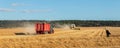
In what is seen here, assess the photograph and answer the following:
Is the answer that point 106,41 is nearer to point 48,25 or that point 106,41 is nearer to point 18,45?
point 18,45

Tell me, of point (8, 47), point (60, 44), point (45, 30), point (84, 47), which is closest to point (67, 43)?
point (60, 44)

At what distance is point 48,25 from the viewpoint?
64.7 metres

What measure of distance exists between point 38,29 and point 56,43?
31.3m

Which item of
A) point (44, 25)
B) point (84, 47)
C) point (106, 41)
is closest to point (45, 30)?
point (44, 25)

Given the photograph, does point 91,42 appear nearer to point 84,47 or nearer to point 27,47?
point 84,47

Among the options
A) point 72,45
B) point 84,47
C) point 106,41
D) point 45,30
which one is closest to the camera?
point 84,47

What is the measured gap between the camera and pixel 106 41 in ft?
113

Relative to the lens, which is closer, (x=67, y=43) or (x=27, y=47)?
(x=27, y=47)

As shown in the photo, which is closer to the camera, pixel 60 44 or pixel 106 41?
pixel 60 44

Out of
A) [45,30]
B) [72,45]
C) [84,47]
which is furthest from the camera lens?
[45,30]

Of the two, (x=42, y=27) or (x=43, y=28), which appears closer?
(x=43, y=28)

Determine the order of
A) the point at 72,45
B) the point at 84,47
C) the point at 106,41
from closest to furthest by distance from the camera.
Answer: the point at 84,47
the point at 72,45
the point at 106,41

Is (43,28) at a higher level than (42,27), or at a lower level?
lower

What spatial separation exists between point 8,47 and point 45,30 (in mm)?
33154
